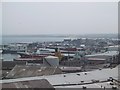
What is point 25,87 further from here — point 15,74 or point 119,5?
point 119,5

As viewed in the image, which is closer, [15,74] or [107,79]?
→ [107,79]

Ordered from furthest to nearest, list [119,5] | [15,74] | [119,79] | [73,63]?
[73,63], [119,5], [15,74], [119,79]

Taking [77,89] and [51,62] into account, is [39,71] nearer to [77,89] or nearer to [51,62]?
[77,89]

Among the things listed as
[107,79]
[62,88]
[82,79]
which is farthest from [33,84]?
[107,79]

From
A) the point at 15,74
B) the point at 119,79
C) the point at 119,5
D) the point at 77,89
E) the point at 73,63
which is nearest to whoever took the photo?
the point at 77,89

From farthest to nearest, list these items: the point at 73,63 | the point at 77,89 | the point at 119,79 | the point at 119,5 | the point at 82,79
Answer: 1. the point at 73,63
2. the point at 119,5
3. the point at 82,79
4. the point at 119,79
5. the point at 77,89

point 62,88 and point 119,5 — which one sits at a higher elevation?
point 119,5

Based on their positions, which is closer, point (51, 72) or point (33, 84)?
point (33, 84)

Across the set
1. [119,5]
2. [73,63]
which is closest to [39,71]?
[119,5]

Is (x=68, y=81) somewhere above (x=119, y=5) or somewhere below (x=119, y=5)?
below
